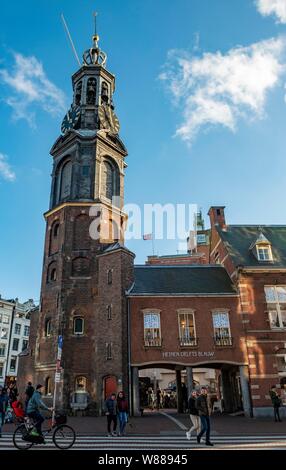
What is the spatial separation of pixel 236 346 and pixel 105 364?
9313 millimetres

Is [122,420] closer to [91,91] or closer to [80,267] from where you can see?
[80,267]

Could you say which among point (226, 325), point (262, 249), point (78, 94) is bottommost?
point (226, 325)

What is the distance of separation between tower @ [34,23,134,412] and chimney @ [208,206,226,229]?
27.5 feet

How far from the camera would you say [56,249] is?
31.5m

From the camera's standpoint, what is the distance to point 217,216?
3328 cm

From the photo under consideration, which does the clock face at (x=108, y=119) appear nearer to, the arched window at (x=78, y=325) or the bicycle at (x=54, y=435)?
the arched window at (x=78, y=325)

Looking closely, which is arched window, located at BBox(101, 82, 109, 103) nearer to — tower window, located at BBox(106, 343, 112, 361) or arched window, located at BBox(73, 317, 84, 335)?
arched window, located at BBox(73, 317, 84, 335)

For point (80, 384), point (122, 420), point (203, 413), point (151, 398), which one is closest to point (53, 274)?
point (80, 384)

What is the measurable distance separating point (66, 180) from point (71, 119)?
7.07 meters

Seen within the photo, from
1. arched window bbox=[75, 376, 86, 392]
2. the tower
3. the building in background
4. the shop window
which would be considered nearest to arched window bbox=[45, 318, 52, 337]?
the tower

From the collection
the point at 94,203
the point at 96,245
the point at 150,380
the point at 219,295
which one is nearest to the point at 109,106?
the point at 94,203

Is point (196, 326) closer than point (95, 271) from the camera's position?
Yes

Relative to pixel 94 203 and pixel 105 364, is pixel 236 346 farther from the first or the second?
pixel 94 203

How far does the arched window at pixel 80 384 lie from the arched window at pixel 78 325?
3297mm
